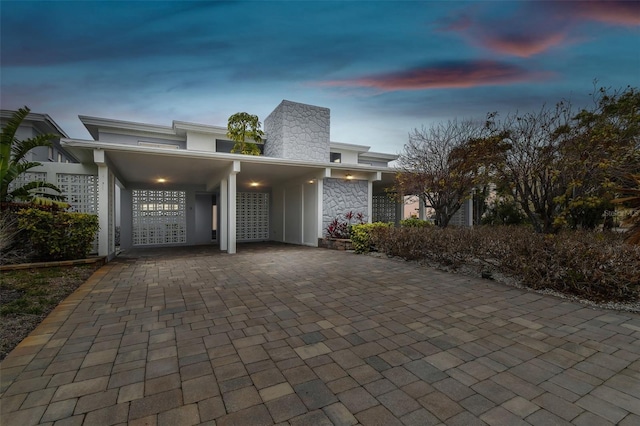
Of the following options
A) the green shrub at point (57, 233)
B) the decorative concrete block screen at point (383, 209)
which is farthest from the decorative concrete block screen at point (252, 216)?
the green shrub at point (57, 233)

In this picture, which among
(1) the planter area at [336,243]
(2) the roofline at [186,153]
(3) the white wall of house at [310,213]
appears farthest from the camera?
(3) the white wall of house at [310,213]

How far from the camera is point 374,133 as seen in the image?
1761cm

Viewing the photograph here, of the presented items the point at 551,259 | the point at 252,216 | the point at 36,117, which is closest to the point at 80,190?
the point at 36,117

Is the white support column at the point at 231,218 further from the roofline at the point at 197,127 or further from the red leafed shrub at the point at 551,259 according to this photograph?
the roofline at the point at 197,127

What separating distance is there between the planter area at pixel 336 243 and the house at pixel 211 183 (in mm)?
318

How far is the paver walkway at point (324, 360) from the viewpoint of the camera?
6.30 feet

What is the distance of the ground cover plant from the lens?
323cm

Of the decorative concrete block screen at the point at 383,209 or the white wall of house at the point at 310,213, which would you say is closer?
the white wall of house at the point at 310,213

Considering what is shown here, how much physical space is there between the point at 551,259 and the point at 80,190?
11100mm

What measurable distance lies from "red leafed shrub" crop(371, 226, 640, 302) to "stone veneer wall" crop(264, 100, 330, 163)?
7.51 meters

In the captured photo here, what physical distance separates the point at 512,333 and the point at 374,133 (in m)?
15.7

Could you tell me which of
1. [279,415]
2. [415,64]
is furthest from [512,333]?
→ [415,64]

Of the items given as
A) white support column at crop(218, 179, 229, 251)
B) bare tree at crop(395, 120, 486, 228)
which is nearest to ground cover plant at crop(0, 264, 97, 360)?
white support column at crop(218, 179, 229, 251)

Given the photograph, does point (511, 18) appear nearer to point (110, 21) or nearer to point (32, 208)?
point (110, 21)
